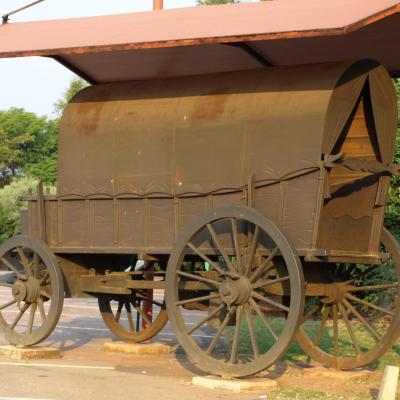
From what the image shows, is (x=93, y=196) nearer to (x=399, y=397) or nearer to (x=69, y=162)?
(x=69, y=162)

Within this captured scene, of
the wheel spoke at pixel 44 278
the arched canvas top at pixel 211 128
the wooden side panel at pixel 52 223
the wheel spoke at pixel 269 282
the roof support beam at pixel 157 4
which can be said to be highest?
the roof support beam at pixel 157 4

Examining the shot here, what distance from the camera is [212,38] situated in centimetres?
1006

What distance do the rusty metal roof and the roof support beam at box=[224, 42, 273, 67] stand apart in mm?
14

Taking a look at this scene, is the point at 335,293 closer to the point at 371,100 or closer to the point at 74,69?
the point at 371,100

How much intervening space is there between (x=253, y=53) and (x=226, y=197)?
1.76m

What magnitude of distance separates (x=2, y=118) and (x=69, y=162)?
69.0 metres

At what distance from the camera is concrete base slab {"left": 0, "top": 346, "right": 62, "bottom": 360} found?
12141 millimetres

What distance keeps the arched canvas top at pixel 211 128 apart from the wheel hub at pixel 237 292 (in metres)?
1.13

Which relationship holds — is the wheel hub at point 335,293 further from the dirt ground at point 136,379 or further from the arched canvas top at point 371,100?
the arched canvas top at point 371,100

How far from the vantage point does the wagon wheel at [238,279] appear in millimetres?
9906

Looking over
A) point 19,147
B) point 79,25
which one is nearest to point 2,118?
point 19,147

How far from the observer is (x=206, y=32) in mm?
10398

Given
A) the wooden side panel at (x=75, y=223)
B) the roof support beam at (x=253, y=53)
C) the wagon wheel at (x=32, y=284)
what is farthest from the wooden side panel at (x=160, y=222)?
the roof support beam at (x=253, y=53)

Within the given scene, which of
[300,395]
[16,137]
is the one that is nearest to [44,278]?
[300,395]
